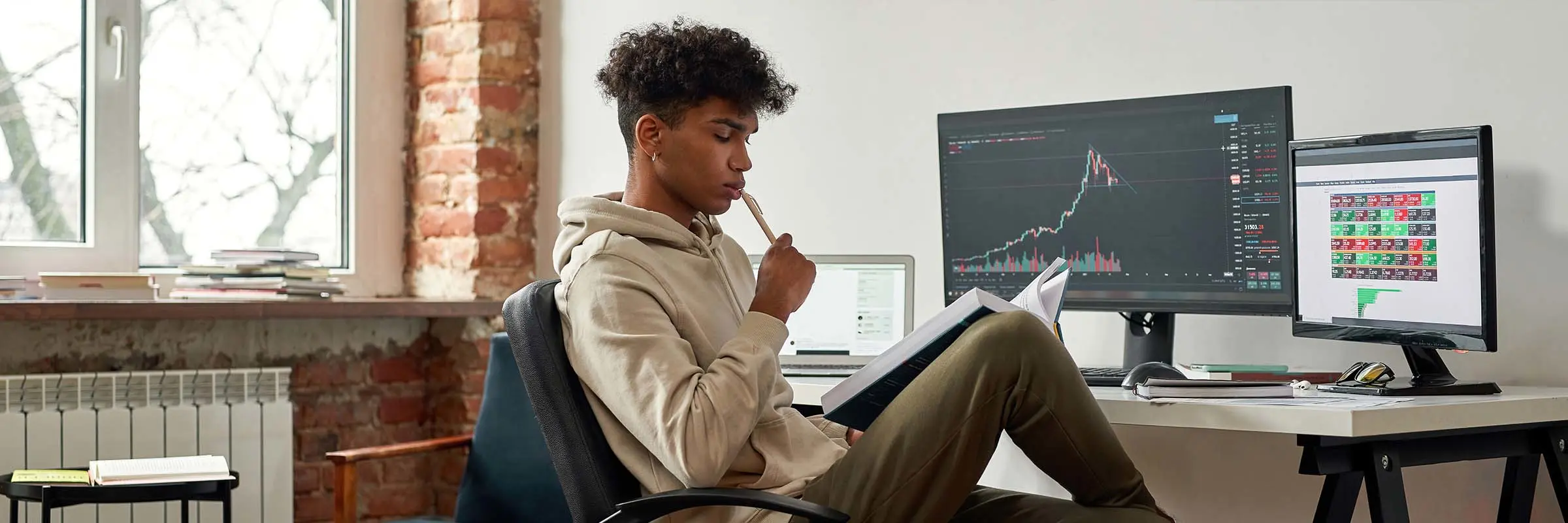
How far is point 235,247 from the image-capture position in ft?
11.3

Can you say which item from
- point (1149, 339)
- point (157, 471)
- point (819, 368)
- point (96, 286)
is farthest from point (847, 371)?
point (96, 286)

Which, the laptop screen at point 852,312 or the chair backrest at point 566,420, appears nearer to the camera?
the chair backrest at point 566,420

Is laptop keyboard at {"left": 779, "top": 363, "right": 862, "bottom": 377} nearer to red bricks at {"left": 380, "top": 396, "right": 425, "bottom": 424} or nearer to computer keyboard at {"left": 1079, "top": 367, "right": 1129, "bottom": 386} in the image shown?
computer keyboard at {"left": 1079, "top": 367, "right": 1129, "bottom": 386}

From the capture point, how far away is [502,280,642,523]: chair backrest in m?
1.61

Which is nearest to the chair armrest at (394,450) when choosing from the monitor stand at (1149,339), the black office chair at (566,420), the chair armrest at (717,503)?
the black office chair at (566,420)

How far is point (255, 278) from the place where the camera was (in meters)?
3.16

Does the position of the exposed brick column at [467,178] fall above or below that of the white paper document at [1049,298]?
above

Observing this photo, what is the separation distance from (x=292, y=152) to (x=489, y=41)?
58cm

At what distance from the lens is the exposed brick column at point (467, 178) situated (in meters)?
3.50

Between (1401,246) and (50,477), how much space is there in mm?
2234

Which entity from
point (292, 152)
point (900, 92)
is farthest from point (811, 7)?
point (292, 152)

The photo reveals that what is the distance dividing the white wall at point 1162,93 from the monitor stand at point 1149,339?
220 millimetres

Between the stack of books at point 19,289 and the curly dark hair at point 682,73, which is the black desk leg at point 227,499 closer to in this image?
the stack of books at point 19,289

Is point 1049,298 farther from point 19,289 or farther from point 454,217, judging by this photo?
point 19,289
